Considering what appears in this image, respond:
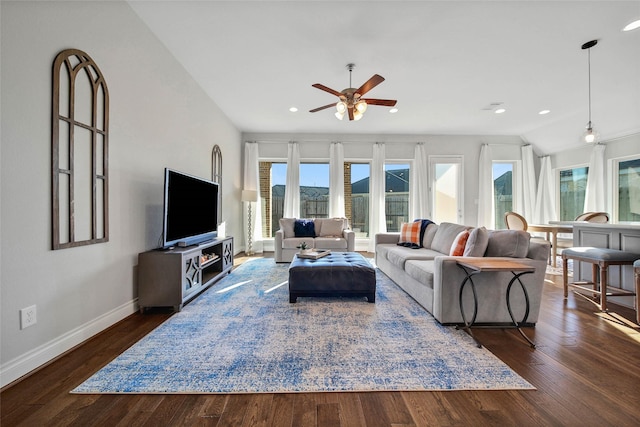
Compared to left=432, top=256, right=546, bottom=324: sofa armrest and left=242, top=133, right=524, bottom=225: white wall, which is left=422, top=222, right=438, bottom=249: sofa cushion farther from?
left=242, top=133, right=524, bottom=225: white wall

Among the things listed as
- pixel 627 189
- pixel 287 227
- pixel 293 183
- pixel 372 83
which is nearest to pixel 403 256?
pixel 372 83

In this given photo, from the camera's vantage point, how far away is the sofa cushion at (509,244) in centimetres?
246

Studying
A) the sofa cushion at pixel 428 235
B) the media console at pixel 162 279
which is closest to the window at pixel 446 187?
the sofa cushion at pixel 428 235

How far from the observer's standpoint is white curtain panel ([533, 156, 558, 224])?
21.1ft

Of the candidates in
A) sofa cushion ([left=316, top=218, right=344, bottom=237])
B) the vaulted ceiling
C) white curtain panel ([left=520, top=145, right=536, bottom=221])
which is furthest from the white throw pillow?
white curtain panel ([left=520, top=145, right=536, bottom=221])

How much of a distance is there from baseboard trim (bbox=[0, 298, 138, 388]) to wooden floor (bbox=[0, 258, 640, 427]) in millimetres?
58

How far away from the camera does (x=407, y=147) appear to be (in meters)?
6.60

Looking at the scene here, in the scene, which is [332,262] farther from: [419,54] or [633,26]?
[633,26]

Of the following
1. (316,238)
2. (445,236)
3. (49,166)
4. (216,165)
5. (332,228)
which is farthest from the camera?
(332,228)

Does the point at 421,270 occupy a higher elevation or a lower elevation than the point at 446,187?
lower

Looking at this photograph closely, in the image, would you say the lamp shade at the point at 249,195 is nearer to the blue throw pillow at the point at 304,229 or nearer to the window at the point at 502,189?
the blue throw pillow at the point at 304,229

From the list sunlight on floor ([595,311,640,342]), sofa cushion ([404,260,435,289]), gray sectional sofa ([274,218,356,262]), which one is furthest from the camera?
gray sectional sofa ([274,218,356,262])

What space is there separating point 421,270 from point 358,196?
4032 mm

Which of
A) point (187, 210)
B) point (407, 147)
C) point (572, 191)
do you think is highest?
point (407, 147)
